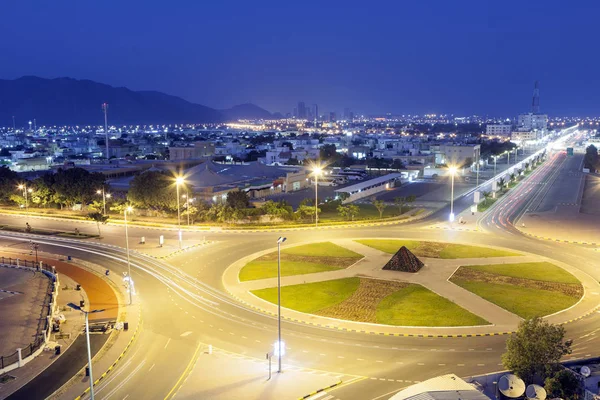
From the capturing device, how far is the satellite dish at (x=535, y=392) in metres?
22.8

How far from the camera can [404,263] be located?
153 ft

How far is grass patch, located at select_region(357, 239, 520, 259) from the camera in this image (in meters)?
52.2

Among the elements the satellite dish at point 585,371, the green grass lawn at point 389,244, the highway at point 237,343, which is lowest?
the highway at point 237,343

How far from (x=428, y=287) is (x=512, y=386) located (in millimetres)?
18447

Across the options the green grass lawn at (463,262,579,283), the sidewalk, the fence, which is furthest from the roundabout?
the fence

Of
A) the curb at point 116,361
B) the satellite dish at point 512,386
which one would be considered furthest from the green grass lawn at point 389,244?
the satellite dish at point 512,386

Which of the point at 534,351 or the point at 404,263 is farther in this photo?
the point at 404,263

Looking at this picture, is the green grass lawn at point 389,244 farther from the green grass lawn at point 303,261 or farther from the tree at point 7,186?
the tree at point 7,186

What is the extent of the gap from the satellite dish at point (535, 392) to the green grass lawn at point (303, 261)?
2539 centimetres

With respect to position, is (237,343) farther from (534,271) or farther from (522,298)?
(534,271)

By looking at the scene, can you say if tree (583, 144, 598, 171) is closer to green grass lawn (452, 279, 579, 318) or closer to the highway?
the highway

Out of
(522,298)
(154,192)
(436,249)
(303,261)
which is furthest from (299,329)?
(154,192)

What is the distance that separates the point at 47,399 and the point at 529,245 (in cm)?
5007

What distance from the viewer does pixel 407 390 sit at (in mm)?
23781
